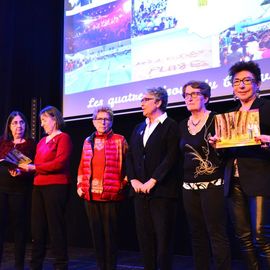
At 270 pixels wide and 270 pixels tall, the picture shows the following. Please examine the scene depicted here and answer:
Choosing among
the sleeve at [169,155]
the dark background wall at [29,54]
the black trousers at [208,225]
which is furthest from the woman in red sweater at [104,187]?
the dark background wall at [29,54]

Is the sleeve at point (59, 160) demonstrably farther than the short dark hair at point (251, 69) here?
Yes

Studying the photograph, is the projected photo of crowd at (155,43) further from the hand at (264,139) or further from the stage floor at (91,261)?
the stage floor at (91,261)

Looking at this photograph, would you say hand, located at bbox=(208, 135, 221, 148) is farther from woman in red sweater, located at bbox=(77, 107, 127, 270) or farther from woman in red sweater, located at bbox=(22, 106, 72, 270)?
woman in red sweater, located at bbox=(22, 106, 72, 270)

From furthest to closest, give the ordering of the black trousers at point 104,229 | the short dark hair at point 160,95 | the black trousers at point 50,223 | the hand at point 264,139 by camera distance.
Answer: the black trousers at point 50,223 → the black trousers at point 104,229 → the short dark hair at point 160,95 → the hand at point 264,139

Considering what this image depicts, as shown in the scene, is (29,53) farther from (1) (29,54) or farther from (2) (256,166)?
(2) (256,166)

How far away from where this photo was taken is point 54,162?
3197mm

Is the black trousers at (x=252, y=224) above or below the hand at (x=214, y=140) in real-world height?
below

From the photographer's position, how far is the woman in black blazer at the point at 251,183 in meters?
2.17

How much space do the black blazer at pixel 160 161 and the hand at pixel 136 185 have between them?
0.11 ft

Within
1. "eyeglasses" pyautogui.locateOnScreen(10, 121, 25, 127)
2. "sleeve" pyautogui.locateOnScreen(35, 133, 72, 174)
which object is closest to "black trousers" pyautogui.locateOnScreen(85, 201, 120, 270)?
"sleeve" pyautogui.locateOnScreen(35, 133, 72, 174)

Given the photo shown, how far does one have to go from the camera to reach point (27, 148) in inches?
138

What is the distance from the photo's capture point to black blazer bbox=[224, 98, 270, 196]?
2.20m

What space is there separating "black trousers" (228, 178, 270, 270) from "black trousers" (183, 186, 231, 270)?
0.50ft

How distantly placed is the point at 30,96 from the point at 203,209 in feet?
11.2
